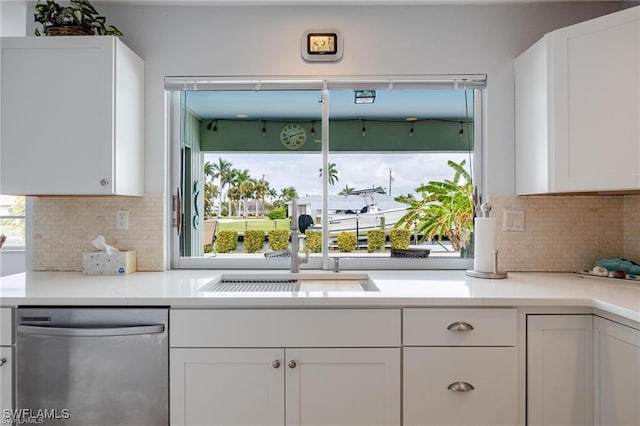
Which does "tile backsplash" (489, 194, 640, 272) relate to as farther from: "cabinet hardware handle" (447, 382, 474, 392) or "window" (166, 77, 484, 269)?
"cabinet hardware handle" (447, 382, 474, 392)

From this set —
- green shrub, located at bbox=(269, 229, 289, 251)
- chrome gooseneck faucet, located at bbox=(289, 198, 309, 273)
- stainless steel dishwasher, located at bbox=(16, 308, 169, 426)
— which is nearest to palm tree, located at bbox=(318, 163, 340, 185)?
chrome gooseneck faucet, located at bbox=(289, 198, 309, 273)

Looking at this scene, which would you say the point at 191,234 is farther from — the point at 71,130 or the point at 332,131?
the point at 332,131

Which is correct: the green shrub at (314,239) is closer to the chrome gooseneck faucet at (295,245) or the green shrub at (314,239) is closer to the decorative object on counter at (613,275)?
the chrome gooseneck faucet at (295,245)

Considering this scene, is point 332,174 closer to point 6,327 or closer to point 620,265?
point 620,265

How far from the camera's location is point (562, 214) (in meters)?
2.28

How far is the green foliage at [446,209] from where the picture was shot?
7.90ft

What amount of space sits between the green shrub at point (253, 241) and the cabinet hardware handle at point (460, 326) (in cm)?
122

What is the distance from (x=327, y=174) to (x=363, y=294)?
3.05ft

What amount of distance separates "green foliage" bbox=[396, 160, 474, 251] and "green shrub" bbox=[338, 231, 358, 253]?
312 mm

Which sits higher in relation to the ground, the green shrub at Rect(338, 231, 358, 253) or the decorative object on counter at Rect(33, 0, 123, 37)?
the decorative object on counter at Rect(33, 0, 123, 37)

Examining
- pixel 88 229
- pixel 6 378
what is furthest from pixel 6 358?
pixel 88 229

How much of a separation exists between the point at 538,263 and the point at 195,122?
2134 mm

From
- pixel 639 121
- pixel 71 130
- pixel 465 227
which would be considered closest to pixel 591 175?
pixel 639 121

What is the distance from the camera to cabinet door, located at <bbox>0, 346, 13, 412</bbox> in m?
1.65
